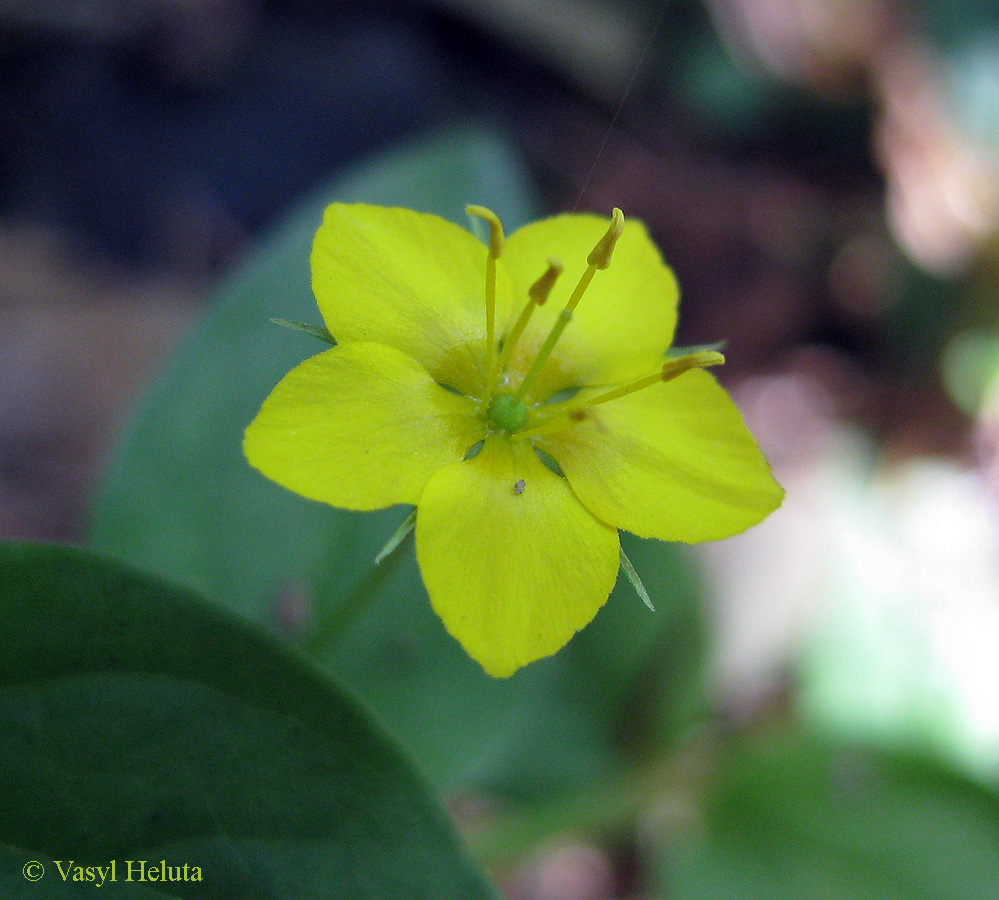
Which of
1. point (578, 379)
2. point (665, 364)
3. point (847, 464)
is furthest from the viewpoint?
point (847, 464)

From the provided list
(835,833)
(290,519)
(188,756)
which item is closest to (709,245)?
(835,833)

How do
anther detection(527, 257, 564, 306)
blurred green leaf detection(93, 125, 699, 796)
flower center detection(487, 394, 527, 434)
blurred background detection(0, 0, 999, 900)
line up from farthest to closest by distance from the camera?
blurred background detection(0, 0, 999, 900), blurred green leaf detection(93, 125, 699, 796), flower center detection(487, 394, 527, 434), anther detection(527, 257, 564, 306)

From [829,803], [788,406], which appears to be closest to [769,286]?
[788,406]

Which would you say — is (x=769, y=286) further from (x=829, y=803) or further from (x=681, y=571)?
(x=829, y=803)

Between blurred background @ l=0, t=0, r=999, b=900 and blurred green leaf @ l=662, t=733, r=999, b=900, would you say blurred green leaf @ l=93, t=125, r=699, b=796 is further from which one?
blurred green leaf @ l=662, t=733, r=999, b=900

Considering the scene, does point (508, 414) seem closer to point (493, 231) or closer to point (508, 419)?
point (508, 419)

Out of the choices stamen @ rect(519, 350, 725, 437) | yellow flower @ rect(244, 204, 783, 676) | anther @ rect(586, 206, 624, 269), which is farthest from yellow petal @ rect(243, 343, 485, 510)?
anther @ rect(586, 206, 624, 269)
